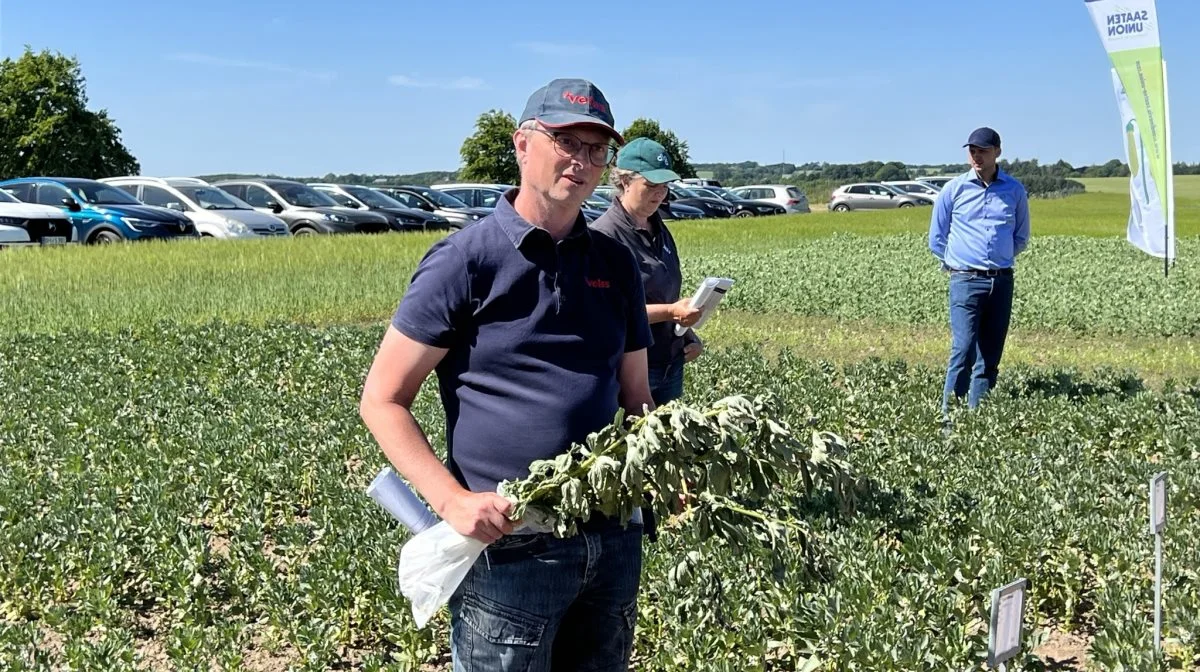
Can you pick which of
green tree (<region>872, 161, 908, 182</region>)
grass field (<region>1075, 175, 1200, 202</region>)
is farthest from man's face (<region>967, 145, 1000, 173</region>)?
green tree (<region>872, 161, 908, 182</region>)

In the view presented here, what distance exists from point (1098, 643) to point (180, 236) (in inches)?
821

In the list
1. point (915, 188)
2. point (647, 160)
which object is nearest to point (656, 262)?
point (647, 160)

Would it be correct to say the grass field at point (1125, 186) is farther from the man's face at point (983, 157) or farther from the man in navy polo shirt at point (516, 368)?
the man in navy polo shirt at point (516, 368)

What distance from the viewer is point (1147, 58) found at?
27.5ft

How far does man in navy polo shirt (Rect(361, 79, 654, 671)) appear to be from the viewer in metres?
2.66

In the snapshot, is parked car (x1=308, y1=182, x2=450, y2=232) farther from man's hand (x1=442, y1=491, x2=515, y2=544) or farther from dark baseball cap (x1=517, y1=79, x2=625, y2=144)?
man's hand (x1=442, y1=491, x2=515, y2=544)


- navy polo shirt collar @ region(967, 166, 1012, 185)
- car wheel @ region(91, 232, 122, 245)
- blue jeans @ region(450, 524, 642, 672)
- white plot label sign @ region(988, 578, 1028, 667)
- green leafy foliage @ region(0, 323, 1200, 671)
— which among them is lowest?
green leafy foliage @ region(0, 323, 1200, 671)

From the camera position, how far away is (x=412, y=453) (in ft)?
8.75

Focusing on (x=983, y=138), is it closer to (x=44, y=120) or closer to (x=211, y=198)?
(x=211, y=198)

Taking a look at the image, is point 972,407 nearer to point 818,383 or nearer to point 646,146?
point 818,383

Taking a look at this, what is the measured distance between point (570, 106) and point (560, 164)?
132 mm

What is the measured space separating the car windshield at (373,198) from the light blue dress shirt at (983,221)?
22.2 meters

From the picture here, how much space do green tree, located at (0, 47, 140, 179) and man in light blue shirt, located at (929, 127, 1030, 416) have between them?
46.4 meters

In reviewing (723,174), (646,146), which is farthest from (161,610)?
(723,174)
